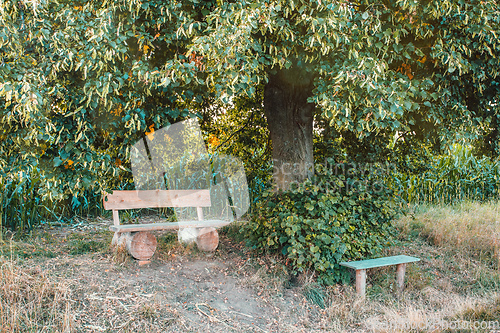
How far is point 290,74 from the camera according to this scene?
14.4 ft

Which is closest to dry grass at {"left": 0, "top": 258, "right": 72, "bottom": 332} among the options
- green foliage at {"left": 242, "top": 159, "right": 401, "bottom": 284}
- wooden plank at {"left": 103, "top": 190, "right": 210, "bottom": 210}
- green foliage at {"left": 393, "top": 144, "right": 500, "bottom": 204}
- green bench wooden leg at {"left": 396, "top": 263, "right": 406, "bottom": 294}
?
wooden plank at {"left": 103, "top": 190, "right": 210, "bottom": 210}

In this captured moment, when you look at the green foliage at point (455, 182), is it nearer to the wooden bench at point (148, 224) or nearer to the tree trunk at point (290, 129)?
the tree trunk at point (290, 129)

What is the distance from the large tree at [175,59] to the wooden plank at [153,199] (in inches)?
28.4

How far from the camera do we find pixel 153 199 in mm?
4875

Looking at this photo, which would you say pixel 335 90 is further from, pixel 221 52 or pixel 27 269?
pixel 27 269

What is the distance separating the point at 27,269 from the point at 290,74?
10.8 ft

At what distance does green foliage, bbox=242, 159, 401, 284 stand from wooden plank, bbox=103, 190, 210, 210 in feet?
2.78

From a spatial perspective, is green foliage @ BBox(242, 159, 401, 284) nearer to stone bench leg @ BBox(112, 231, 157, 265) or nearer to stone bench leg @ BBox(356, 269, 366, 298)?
stone bench leg @ BBox(356, 269, 366, 298)

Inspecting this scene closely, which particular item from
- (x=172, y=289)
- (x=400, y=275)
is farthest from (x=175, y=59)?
(x=400, y=275)

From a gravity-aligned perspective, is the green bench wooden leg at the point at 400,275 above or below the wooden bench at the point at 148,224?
below

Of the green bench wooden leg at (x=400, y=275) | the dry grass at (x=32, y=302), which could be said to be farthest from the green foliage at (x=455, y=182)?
the dry grass at (x=32, y=302)

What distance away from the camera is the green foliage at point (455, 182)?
8.54 m

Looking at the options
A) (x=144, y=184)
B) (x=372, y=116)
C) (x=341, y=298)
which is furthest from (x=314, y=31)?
(x=144, y=184)

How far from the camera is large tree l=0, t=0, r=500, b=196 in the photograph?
9.86ft
